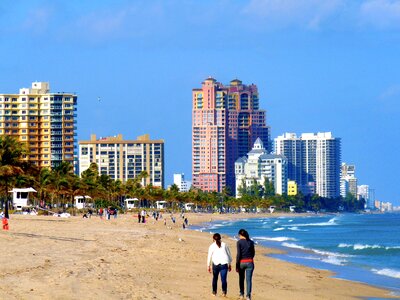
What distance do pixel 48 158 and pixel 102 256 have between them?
523 feet

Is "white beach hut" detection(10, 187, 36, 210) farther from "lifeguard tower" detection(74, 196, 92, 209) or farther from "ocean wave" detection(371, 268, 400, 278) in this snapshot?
"ocean wave" detection(371, 268, 400, 278)

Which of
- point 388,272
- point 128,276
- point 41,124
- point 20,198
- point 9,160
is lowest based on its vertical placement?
point 388,272

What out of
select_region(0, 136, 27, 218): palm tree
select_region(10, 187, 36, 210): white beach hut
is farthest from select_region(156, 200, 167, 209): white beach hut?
select_region(0, 136, 27, 218): palm tree

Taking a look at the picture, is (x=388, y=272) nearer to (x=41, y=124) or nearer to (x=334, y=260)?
(x=334, y=260)

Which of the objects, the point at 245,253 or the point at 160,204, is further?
the point at 160,204

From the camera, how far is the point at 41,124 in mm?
187625

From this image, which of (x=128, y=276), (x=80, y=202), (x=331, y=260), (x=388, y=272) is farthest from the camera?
(x=80, y=202)

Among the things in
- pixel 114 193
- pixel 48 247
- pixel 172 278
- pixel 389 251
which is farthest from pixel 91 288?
pixel 114 193

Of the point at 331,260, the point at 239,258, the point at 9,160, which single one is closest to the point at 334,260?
the point at 331,260

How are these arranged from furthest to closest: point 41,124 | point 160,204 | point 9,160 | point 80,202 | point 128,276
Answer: point 41,124 < point 160,204 < point 80,202 < point 9,160 < point 128,276

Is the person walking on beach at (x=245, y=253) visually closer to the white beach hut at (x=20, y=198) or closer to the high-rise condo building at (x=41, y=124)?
the white beach hut at (x=20, y=198)

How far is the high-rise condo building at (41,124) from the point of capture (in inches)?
7323

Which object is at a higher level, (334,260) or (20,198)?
(20,198)

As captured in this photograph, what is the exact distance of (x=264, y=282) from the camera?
26375 mm
